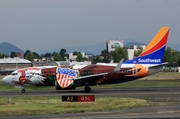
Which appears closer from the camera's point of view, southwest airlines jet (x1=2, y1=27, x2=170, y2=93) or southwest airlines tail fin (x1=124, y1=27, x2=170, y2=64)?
southwest airlines jet (x1=2, y1=27, x2=170, y2=93)

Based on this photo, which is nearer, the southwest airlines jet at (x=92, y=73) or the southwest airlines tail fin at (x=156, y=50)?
the southwest airlines jet at (x=92, y=73)

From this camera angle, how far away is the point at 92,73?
51969 millimetres

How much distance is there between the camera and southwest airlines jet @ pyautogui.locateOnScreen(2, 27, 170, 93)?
167 ft

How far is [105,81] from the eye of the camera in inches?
2061

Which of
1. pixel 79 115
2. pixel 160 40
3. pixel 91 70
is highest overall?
pixel 160 40

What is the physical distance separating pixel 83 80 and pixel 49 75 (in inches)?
163

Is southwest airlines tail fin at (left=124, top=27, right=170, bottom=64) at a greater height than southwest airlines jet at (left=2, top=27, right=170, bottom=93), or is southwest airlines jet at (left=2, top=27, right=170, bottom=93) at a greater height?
southwest airlines tail fin at (left=124, top=27, right=170, bottom=64)

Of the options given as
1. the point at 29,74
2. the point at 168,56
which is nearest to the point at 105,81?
the point at 29,74

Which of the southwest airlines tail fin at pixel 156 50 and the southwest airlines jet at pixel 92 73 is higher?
the southwest airlines tail fin at pixel 156 50

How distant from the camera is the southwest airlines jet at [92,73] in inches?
1998

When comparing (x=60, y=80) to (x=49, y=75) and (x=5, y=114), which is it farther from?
(x=5, y=114)

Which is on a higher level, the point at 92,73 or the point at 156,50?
the point at 156,50

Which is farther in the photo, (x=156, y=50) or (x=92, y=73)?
(x=156, y=50)

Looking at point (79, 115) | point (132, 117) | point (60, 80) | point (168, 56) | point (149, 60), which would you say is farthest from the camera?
point (168, 56)
